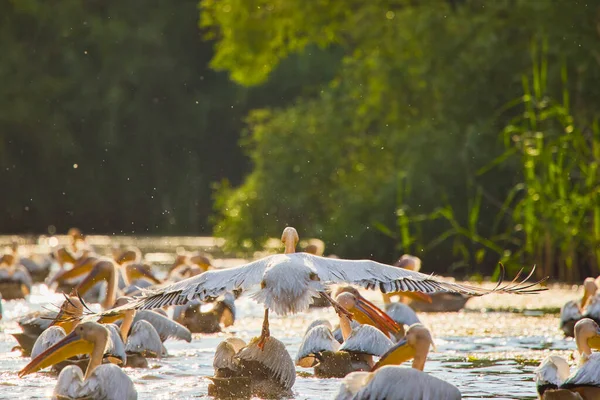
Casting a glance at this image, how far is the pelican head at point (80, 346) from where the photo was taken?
6727 millimetres

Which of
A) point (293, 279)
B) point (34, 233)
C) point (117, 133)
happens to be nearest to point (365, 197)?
point (293, 279)

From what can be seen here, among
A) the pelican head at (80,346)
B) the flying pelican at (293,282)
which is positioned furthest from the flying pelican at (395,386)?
the pelican head at (80,346)

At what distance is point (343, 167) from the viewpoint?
1866 cm

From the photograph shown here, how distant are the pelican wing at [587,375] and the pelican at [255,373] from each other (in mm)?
1632

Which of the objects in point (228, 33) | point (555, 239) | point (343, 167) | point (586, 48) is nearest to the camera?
point (555, 239)

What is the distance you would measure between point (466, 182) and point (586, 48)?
233 cm

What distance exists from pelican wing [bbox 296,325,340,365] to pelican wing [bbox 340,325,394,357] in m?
0.10

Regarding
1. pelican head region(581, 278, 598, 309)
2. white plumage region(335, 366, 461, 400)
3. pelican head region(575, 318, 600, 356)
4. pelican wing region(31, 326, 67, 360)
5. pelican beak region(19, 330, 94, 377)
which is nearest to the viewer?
white plumage region(335, 366, 461, 400)

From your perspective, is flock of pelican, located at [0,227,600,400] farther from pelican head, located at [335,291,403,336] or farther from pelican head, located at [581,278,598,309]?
pelican head, located at [581,278,598,309]

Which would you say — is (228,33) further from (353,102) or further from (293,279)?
(293,279)

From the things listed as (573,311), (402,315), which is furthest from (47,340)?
(573,311)

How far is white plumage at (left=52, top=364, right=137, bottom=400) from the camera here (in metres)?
6.22

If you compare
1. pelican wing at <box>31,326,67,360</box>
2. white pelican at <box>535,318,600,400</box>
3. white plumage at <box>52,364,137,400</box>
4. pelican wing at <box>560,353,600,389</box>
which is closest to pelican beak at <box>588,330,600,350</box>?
white pelican at <box>535,318,600,400</box>

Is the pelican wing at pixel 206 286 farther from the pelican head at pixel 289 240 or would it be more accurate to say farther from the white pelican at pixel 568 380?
the white pelican at pixel 568 380
